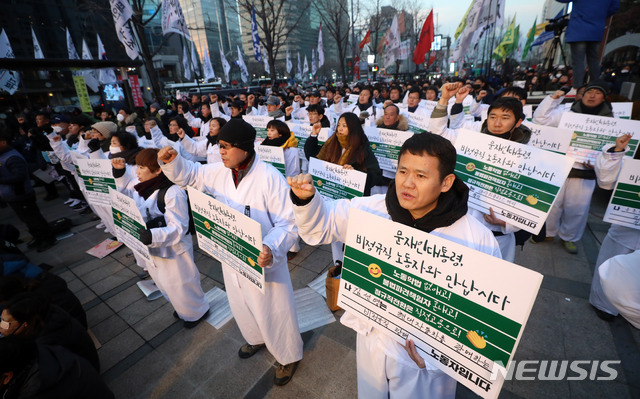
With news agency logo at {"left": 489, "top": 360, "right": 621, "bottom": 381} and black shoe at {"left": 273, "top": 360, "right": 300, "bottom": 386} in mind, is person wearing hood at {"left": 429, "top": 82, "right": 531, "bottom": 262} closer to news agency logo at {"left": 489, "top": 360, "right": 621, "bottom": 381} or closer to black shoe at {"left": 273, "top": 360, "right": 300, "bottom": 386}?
news agency logo at {"left": 489, "top": 360, "right": 621, "bottom": 381}

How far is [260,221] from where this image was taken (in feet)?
8.55

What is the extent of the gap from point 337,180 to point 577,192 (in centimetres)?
369

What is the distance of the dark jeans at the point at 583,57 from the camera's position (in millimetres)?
5965

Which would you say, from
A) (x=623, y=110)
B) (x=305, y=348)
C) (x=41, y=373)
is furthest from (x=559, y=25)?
(x=41, y=373)

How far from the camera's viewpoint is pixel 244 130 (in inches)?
101

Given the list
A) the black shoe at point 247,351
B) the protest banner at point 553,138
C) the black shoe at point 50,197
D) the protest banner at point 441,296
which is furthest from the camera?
the black shoe at point 50,197

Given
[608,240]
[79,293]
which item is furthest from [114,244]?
[608,240]

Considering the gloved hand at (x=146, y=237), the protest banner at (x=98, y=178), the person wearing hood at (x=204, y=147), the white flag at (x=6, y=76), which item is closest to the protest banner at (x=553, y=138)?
the gloved hand at (x=146, y=237)

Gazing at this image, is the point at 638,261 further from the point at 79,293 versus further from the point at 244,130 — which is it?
the point at 79,293

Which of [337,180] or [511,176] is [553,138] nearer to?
[511,176]

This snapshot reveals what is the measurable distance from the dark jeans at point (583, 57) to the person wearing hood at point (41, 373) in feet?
30.3

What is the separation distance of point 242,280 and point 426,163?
1.92 m

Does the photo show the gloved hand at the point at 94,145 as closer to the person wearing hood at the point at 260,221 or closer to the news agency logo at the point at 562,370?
the person wearing hood at the point at 260,221

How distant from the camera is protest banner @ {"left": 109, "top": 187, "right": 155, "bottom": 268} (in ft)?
9.57
